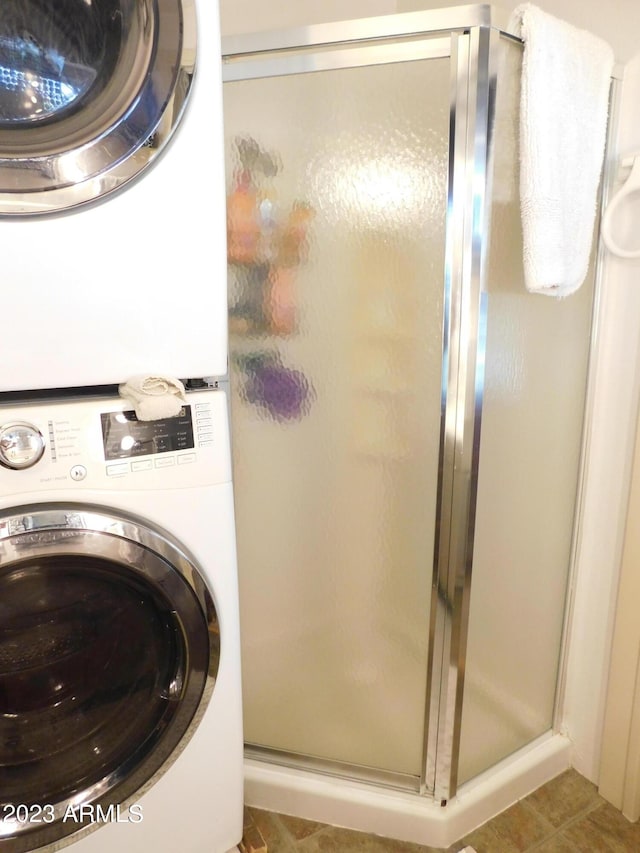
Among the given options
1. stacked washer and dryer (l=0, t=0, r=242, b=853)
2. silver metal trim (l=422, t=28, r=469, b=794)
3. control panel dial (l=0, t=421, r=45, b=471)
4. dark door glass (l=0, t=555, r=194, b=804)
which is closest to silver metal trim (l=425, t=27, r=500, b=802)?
silver metal trim (l=422, t=28, r=469, b=794)

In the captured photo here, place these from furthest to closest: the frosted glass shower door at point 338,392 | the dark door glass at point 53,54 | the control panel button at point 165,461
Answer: the frosted glass shower door at point 338,392 → the control panel button at point 165,461 → the dark door glass at point 53,54

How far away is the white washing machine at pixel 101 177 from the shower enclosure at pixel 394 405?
13.6 inches

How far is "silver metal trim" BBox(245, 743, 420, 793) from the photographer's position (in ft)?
4.21

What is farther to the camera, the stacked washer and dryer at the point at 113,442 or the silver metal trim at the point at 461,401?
the silver metal trim at the point at 461,401

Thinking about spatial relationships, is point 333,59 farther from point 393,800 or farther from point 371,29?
point 393,800

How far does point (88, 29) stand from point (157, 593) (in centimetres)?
75

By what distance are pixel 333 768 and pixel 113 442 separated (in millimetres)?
1000

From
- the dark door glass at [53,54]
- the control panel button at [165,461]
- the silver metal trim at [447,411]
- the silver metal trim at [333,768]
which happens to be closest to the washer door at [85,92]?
the dark door glass at [53,54]

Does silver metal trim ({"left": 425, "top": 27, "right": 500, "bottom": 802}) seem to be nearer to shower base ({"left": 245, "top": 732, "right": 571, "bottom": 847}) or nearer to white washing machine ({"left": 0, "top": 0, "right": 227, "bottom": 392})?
shower base ({"left": 245, "top": 732, "right": 571, "bottom": 847})

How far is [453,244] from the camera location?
103 cm

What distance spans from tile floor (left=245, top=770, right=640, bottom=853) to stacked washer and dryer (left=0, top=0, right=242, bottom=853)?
42 cm

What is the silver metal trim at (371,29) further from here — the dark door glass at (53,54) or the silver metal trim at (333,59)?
the dark door glass at (53,54)

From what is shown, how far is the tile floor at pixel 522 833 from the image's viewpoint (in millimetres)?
1236

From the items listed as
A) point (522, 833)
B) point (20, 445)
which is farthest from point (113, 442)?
point (522, 833)
